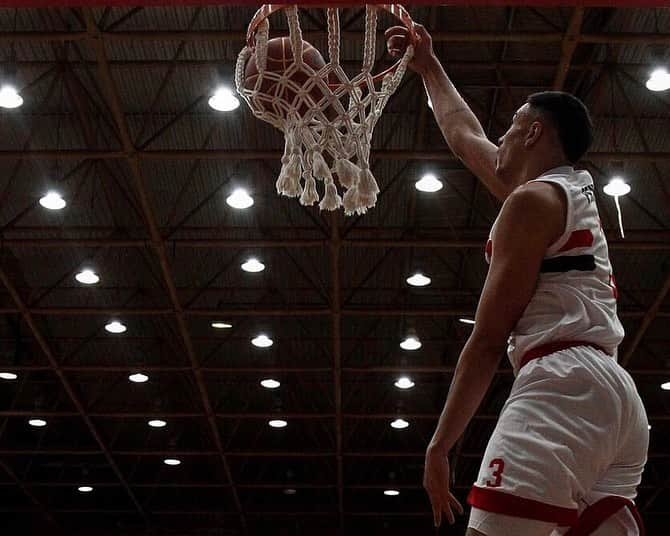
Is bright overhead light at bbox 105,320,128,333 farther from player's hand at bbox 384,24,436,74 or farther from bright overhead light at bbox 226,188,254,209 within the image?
player's hand at bbox 384,24,436,74

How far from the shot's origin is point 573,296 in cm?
258

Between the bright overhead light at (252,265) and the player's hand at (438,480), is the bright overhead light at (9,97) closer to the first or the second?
the bright overhead light at (252,265)

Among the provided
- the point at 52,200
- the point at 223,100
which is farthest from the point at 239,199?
the point at 52,200

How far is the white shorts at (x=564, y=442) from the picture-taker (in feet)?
7.63

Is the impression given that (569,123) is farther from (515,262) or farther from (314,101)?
(314,101)

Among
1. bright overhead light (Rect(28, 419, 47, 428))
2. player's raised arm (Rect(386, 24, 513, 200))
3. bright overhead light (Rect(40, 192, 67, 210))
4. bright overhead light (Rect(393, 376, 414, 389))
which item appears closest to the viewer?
player's raised arm (Rect(386, 24, 513, 200))

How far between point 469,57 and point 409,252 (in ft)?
15.8

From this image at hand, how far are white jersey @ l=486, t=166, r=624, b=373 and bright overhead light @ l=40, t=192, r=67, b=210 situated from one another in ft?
44.3

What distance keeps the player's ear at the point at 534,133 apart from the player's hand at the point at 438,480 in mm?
971

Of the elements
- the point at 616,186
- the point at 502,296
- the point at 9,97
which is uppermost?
the point at 9,97

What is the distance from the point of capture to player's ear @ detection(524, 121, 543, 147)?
2.92m

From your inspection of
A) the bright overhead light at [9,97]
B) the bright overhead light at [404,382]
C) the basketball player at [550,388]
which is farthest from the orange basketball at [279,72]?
the bright overhead light at [404,382]

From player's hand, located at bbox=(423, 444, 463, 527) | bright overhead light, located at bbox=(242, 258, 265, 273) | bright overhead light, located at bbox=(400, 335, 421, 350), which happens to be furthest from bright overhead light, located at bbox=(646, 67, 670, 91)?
player's hand, located at bbox=(423, 444, 463, 527)

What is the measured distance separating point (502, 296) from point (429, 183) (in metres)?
12.2
